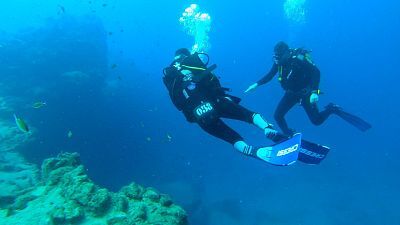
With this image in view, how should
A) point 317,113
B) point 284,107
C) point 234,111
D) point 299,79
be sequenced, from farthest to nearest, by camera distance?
point 284,107
point 317,113
point 299,79
point 234,111

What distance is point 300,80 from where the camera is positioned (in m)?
9.98

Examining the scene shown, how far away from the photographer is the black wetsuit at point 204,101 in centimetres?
667

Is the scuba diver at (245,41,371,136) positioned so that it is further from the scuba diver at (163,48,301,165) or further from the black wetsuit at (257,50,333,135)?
the scuba diver at (163,48,301,165)

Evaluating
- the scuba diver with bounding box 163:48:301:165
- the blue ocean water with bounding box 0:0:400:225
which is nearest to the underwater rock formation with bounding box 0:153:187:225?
the scuba diver with bounding box 163:48:301:165

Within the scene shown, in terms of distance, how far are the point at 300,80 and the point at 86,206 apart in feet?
22.3

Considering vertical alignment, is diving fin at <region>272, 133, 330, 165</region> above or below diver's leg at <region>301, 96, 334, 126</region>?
below

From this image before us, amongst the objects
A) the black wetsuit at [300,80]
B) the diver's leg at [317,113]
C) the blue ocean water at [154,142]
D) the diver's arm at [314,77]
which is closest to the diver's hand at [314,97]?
the black wetsuit at [300,80]

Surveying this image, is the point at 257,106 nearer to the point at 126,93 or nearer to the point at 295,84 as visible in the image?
the point at 126,93

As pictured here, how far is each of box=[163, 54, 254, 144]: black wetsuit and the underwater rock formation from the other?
1.65 m

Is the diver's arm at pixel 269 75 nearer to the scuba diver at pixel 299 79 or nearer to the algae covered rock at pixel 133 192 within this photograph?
the scuba diver at pixel 299 79

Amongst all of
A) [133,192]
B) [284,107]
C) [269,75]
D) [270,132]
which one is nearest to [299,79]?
[269,75]

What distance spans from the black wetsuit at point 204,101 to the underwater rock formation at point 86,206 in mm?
1649

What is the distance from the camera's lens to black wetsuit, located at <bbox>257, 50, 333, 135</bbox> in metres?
9.68

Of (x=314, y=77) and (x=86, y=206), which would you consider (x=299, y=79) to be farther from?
(x=86, y=206)
